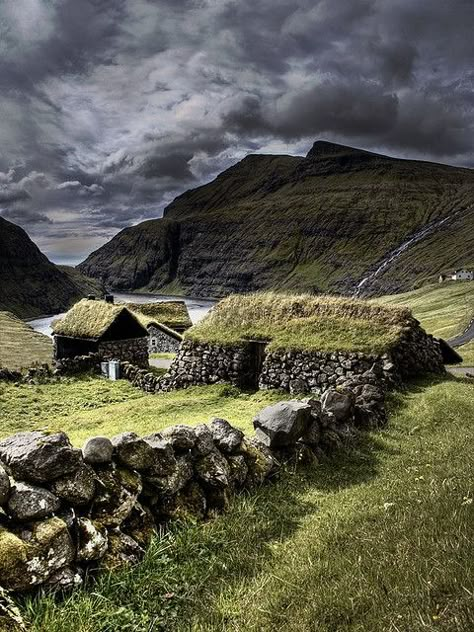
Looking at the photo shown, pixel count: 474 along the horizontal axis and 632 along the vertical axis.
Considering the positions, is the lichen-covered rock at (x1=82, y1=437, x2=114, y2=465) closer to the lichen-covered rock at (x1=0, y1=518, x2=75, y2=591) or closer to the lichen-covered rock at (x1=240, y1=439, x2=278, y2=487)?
the lichen-covered rock at (x1=0, y1=518, x2=75, y2=591)

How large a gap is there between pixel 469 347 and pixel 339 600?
60.0 m

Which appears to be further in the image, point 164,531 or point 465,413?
point 465,413

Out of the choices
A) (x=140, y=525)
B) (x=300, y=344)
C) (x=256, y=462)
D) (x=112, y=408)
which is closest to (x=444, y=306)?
(x=300, y=344)

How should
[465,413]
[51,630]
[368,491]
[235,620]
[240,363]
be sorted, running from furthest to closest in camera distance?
[240,363] → [465,413] → [368,491] → [235,620] → [51,630]

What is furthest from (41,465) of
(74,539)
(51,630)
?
(51,630)

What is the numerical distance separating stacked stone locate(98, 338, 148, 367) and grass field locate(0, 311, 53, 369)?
16.7ft

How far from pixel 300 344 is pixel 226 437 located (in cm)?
1405

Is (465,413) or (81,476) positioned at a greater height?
(81,476)

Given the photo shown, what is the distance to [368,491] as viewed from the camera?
7410mm

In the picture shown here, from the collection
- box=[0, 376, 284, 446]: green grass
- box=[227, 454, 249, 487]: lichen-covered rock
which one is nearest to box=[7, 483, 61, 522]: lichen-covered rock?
box=[227, 454, 249, 487]: lichen-covered rock

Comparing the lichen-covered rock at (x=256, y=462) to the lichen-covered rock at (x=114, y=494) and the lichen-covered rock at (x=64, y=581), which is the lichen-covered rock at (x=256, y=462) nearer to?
the lichen-covered rock at (x=114, y=494)

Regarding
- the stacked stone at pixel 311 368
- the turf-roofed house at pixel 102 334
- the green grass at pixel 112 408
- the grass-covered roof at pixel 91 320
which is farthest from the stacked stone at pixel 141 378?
the stacked stone at pixel 311 368

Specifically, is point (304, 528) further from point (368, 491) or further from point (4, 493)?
point (4, 493)

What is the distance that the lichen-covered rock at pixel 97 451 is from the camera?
5840mm
